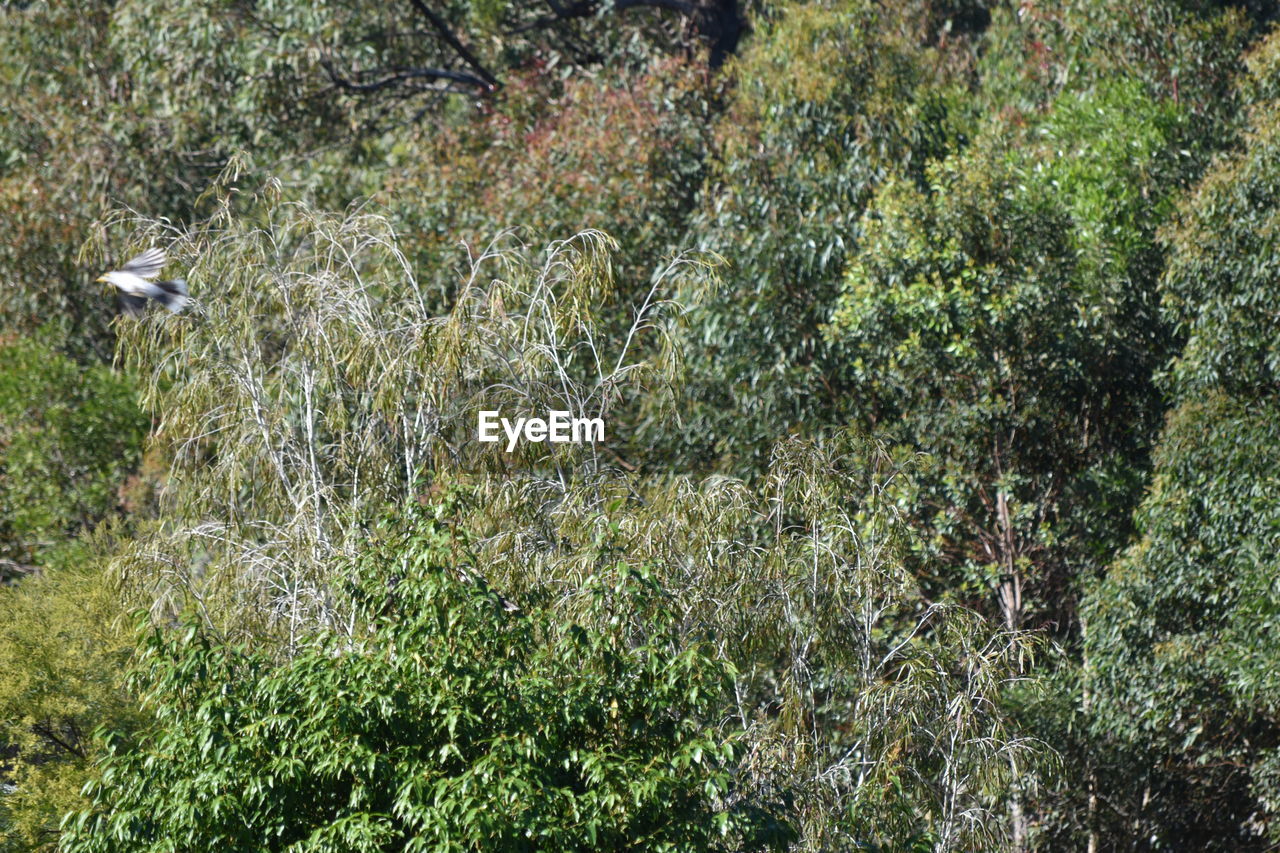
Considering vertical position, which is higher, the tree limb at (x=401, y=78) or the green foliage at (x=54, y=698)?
the tree limb at (x=401, y=78)

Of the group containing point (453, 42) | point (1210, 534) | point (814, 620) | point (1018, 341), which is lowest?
point (1210, 534)

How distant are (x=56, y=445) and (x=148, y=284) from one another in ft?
29.9

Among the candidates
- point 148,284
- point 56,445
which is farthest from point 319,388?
point 56,445

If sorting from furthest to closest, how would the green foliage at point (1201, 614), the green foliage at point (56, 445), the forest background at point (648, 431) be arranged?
the green foliage at point (56, 445), the green foliage at point (1201, 614), the forest background at point (648, 431)

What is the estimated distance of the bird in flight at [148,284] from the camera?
907 centimetres

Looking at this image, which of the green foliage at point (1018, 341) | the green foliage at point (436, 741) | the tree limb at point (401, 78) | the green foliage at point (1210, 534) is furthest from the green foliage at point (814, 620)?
the tree limb at point (401, 78)

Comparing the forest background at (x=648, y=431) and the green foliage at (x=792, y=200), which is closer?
the forest background at (x=648, y=431)

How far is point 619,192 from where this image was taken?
14.7 meters

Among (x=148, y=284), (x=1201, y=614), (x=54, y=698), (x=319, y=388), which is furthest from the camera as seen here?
Answer: (x=1201, y=614)

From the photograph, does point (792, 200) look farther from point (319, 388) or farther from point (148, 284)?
point (148, 284)

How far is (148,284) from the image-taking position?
9078mm

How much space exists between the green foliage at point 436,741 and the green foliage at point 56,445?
419 inches

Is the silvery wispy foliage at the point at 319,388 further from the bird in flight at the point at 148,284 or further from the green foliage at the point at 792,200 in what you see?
the green foliage at the point at 792,200

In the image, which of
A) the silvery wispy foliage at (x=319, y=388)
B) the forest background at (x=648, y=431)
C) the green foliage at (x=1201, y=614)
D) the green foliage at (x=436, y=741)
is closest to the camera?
the green foliage at (x=436, y=741)
